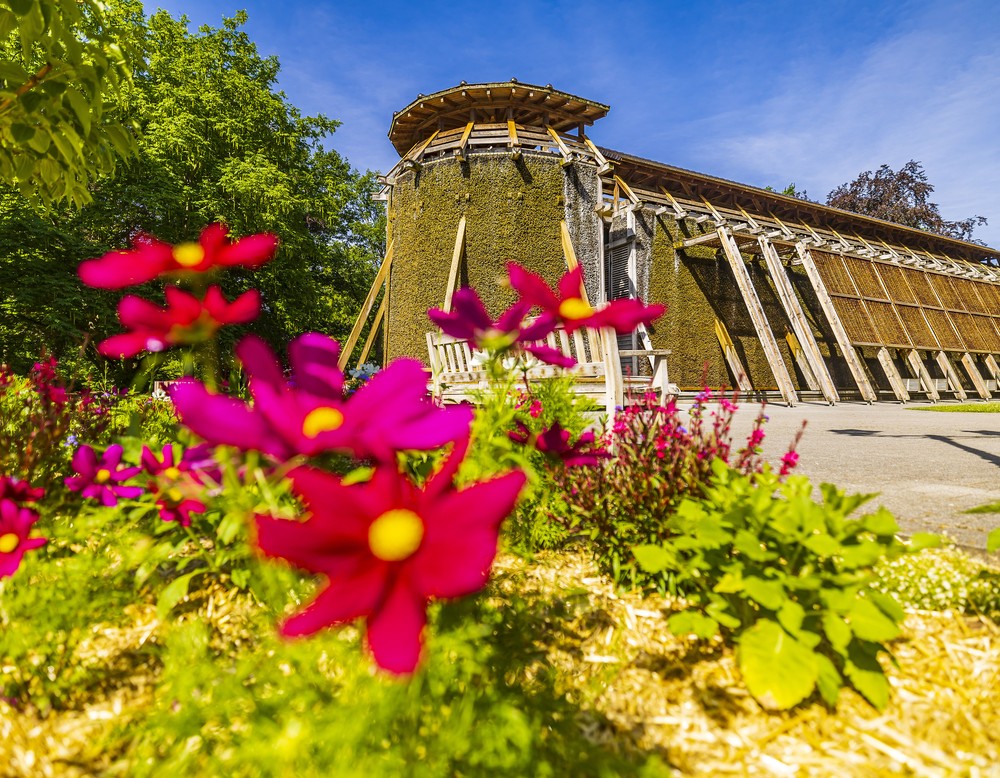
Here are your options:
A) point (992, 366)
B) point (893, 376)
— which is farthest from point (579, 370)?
point (992, 366)

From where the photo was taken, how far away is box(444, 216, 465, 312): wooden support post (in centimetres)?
1280

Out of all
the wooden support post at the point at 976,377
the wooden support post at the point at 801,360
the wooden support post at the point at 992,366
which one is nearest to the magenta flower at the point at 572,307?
the wooden support post at the point at 801,360

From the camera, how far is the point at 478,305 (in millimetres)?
1050

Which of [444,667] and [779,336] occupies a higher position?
[779,336]

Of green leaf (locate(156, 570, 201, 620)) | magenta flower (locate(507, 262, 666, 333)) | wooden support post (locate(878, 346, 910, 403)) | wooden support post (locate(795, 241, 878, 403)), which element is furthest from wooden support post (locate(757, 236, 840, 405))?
green leaf (locate(156, 570, 201, 620))

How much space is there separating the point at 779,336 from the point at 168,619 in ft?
56.4

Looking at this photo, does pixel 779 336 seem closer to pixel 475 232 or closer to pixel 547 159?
pixel 547 159

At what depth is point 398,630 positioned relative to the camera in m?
0.49

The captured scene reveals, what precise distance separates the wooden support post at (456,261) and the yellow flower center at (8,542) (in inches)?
453

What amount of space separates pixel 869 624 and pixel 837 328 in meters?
13.5

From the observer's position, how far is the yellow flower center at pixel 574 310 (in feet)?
3.30

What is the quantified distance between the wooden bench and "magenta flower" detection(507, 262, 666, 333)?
0.93m

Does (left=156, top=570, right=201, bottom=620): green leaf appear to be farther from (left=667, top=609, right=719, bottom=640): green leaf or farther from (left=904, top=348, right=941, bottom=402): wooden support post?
(left=904, top=348, right=941, bottom=402): wooden support post

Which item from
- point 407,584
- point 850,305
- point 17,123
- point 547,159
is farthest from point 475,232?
point 407,584
